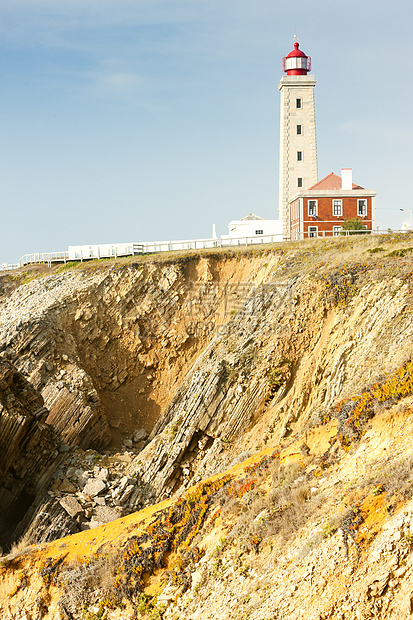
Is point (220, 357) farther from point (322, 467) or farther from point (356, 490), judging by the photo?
point (356, 490)

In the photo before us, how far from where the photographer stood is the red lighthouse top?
50.5m

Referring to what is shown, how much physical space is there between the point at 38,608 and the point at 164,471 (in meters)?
9.42

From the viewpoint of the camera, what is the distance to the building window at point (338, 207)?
43.8 m

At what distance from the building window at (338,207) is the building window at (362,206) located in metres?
1.29

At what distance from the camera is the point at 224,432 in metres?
21.9

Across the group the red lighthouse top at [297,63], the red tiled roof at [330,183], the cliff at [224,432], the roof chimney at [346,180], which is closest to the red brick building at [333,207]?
the roof chimney at [346,180]

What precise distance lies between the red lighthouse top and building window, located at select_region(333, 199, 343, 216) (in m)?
14.2

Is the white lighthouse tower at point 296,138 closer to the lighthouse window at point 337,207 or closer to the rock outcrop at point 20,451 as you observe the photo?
the lighthouse window at point 337,207

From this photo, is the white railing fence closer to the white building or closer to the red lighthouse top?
the white building

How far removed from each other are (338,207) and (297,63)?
15.3 meters

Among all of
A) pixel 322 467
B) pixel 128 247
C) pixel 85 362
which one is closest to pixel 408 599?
pixel 322 467

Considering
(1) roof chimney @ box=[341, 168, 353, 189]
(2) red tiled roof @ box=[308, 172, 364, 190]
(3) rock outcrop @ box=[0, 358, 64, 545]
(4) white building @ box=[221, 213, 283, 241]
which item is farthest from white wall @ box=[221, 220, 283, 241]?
(3) rock outcrop @ box=[0, 358, 64, 545]

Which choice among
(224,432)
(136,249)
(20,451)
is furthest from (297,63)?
(20,451)

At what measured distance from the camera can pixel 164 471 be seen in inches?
855
